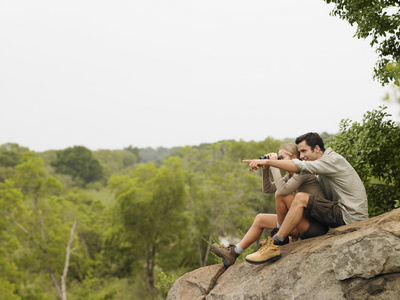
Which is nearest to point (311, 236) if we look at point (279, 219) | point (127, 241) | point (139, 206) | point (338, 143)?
point (279, 219)

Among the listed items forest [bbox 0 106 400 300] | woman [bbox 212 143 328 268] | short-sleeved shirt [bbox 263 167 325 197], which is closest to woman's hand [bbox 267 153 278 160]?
woman [bbox 212 143 328 268]

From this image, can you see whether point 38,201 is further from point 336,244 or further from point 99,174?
point 99,174

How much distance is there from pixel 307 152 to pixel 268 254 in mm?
1548

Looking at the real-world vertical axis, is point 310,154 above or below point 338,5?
below

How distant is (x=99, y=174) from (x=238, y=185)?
46.6 m

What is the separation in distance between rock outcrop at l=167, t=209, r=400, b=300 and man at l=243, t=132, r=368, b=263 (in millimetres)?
193

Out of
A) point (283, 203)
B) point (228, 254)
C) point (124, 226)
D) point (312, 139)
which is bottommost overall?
point (124, 226)

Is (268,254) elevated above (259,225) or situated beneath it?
situated beneath

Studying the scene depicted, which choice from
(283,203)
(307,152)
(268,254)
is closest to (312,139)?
(307,152)

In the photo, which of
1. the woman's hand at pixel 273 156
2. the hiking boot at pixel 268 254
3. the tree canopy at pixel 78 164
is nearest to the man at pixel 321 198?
the hiking boot at pixel 268 254

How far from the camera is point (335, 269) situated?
4031mm

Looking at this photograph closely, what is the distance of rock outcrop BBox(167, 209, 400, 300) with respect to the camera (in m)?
3.83

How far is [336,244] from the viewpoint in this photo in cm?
416

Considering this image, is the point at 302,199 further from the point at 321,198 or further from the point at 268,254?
the point at 268,254
